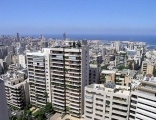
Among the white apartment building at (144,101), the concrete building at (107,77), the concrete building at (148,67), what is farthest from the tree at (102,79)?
the concrete building at (148,67)

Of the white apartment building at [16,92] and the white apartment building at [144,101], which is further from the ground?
the white apartment building at [144,101]

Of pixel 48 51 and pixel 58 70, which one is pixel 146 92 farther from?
pixel 48 51

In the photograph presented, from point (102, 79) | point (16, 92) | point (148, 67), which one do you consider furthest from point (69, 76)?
point (148, 67)

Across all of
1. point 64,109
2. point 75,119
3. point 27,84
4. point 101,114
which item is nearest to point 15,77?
→ point 27,84

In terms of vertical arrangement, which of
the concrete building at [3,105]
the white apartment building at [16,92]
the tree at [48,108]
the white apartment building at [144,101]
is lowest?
the tree at [48,108]

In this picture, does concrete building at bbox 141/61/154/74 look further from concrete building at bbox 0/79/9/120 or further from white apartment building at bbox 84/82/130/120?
concrete building at bbox 0/79/9/120

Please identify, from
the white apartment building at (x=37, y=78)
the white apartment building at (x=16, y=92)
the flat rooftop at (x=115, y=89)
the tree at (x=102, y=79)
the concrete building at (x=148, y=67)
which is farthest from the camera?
the concrete building at (x=148, y=67)

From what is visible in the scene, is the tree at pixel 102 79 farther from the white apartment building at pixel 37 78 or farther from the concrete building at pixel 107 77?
the white apartment building at pixel 37 78
